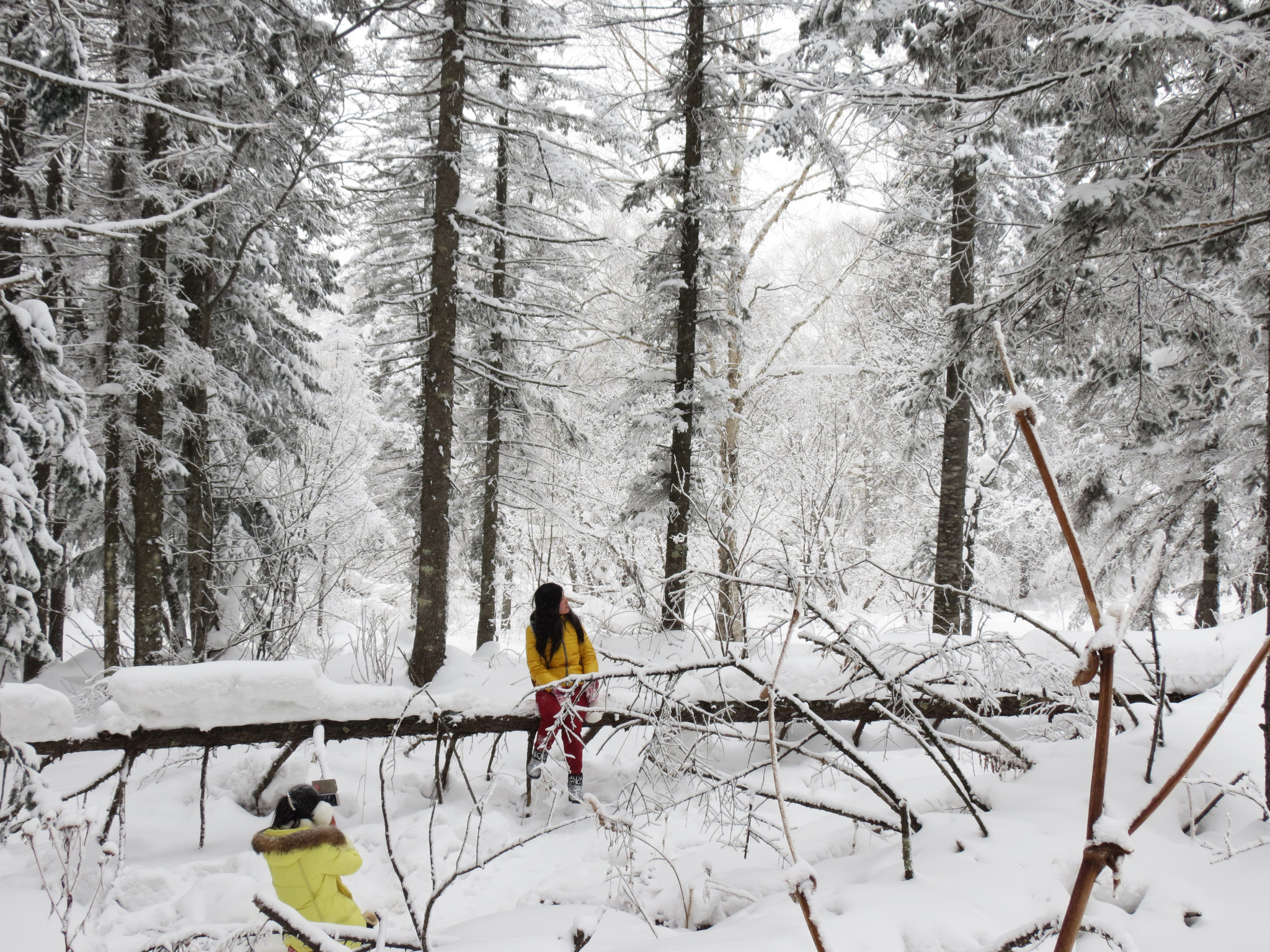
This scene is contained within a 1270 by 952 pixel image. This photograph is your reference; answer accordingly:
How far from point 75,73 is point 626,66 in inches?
550

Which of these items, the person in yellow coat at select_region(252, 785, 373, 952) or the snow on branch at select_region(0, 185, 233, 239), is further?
the person in yellow coat at select_region(252, 785, 373, 952)

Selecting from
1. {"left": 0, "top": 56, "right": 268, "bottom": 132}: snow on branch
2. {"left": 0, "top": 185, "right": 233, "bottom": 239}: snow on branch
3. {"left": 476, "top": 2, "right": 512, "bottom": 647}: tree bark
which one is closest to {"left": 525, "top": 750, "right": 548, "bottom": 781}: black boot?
{"left": 0, "top": 185, "right": 233, "bottom": 239}: snow on branch

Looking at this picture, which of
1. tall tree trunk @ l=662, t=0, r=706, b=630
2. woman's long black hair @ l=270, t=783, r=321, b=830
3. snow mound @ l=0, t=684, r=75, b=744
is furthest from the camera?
tall tree trunk @ l=662, t=0, r=706, b=630

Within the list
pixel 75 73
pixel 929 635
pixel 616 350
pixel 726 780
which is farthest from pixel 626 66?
pixel 726 780

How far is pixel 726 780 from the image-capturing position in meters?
2.59

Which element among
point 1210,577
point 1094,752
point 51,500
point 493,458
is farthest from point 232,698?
point 1210,577

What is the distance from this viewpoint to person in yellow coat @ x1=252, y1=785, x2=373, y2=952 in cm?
303

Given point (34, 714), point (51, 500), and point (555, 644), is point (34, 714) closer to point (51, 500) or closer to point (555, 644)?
point (555, 644)

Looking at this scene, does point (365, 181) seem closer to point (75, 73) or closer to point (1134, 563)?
point (75, 73)

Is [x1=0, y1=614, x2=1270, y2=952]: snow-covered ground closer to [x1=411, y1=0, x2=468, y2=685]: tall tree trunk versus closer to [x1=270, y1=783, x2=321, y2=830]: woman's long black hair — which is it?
[x1=270, y1=783, x2=321, y2=830]: woman's long black hair

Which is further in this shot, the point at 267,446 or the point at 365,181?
the point at 267,446

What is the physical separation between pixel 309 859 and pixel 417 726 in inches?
76.2

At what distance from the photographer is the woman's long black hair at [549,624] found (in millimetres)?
5359

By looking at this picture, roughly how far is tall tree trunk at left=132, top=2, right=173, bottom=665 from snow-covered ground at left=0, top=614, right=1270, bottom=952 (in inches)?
76.6
